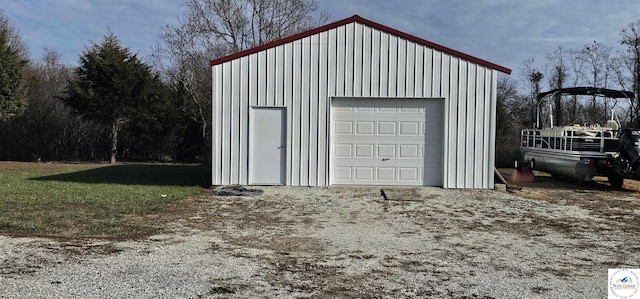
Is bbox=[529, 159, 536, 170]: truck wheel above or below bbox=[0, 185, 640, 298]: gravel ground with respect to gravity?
above

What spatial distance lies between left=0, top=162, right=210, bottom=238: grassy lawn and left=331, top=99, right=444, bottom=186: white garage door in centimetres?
367

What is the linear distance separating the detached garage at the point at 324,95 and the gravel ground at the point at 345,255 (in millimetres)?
2351

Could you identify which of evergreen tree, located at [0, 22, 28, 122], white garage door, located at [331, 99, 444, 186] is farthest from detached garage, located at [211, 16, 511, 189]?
evergreen tree, located at [0, 22, 28, 122]

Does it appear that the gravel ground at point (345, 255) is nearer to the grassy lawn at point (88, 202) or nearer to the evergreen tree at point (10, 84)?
the grassy lawn at point (88, 202)

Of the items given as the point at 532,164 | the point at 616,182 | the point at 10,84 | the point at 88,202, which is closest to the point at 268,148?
the point at 88,202

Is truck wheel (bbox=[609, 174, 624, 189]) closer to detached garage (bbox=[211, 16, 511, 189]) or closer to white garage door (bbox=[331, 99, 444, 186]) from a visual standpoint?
detached garage (bbox=[211, 16, 511, 189])

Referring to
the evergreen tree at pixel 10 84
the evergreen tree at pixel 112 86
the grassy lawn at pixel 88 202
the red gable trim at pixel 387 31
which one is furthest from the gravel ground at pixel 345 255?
the evergreen tree at pixel 10 84

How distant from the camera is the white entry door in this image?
12.1m

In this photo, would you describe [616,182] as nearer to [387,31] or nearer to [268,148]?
[387,31]

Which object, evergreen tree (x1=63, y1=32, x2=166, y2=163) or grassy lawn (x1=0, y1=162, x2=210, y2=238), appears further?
evergreen tree (x1=63, y1=32, x2=166, y2=163)

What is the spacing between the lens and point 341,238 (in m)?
6.88

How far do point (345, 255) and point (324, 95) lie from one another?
6.76 m

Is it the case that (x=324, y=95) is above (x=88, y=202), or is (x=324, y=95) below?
above

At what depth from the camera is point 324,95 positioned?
477 inches
